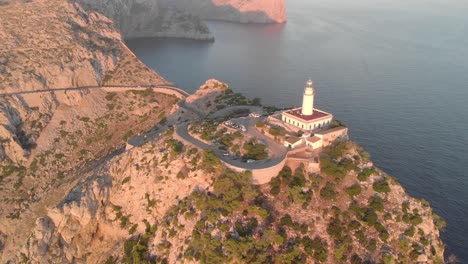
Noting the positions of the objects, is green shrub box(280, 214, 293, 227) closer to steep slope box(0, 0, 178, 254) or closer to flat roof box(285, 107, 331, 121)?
→ flat roof box(285, 107, 331, 121)

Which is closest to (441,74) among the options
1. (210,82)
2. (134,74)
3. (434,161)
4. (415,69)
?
(415,69)

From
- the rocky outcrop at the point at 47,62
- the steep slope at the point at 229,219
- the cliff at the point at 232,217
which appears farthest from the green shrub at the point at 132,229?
the rocky outcrop at the point at 47,62

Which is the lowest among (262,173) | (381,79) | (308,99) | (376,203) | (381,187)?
(381,79)

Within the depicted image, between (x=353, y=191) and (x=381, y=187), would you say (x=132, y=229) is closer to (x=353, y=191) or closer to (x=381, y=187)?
(x=353, y=191)

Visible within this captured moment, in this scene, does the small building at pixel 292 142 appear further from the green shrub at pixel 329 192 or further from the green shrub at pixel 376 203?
the green shrub at pixel 376 203

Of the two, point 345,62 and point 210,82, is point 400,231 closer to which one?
point 210,82

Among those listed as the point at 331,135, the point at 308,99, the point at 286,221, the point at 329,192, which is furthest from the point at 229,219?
the point at 308,99
